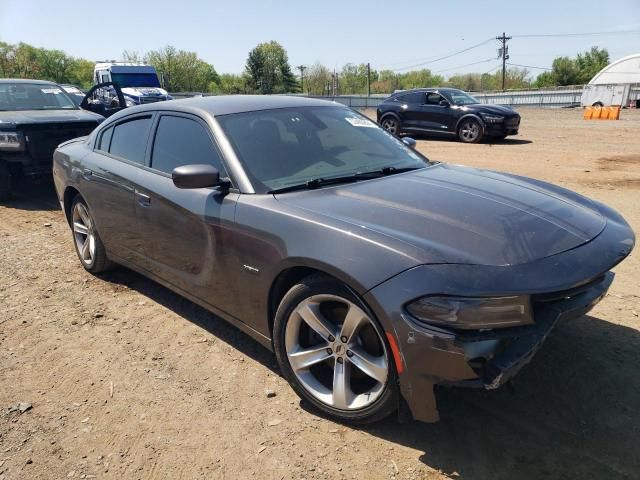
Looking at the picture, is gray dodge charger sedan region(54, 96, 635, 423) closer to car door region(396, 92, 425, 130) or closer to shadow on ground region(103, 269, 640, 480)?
shadow on ground region(103, 269, 640, 480)

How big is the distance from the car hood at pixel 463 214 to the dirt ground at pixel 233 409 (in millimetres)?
557

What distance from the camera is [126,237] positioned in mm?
3980

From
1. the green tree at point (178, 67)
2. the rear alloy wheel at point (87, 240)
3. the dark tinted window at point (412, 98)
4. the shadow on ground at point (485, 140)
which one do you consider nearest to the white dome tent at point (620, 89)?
the shadow on ground at point (485, 140)

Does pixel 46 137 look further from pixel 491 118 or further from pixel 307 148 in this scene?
pixel 491 118

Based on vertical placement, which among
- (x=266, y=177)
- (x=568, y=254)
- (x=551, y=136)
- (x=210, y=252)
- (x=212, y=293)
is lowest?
(x=551, y=136)

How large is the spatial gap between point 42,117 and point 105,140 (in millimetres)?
4194

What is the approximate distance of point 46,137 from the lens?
7566 millimetres

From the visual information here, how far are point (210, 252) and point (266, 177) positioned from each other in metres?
0.57

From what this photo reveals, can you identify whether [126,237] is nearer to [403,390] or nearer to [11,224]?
[403,390]

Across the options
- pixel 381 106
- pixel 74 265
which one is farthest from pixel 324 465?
pixel 381 106

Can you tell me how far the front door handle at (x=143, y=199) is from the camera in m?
3.56

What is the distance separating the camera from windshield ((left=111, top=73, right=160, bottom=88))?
21703 mm

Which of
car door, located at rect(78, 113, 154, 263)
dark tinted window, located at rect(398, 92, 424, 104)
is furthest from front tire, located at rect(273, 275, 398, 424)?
dark tinted window, located at rect(398, 92, 424, 104)

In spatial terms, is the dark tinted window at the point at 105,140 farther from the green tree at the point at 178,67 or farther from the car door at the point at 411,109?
the green tree at the point at 178,67
